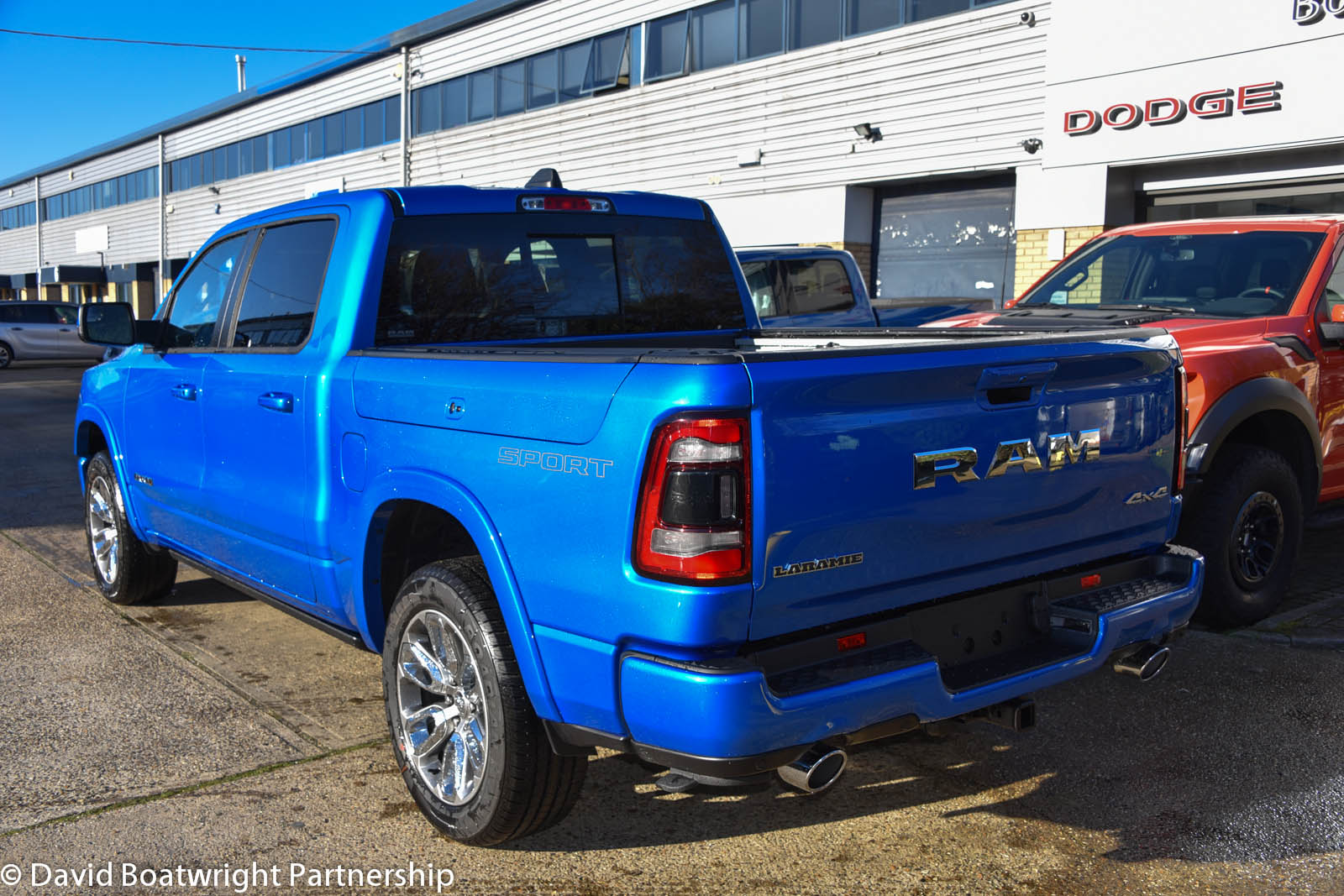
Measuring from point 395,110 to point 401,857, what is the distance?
97.9ft

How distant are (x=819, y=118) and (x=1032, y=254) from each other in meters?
4.98

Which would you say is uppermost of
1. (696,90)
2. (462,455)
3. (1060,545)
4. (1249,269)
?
(696,90)

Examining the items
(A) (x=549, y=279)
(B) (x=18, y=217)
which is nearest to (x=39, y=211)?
(B) (x=18, y=217)

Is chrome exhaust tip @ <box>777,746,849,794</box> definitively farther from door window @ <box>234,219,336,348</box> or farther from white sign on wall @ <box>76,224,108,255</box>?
white sign on wall @ <box>76,224,108,255</box>

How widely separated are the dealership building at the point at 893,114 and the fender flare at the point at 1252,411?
31.1 ft

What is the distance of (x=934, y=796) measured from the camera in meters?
3.83

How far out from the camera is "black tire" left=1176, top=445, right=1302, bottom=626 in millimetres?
5301

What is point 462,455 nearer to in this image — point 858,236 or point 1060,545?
point 1060,545

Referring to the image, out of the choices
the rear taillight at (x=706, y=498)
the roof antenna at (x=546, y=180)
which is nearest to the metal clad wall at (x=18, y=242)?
the roof antenna at (x=546, y=180)

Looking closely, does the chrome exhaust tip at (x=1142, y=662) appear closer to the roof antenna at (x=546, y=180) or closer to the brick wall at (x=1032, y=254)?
the roof antenna at (x=546, y=180)

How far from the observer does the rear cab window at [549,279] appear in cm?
408

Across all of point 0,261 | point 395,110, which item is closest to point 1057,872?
point 395,110

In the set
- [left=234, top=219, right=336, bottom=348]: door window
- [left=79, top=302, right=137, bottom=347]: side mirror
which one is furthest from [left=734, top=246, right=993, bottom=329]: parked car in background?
[left=234, top=219, right=336, bottom=348]: door window

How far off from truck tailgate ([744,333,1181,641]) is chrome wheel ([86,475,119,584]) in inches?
176
